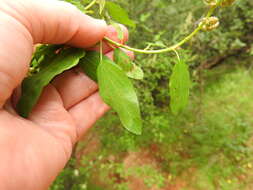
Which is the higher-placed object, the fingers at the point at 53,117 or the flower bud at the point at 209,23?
the flower bud at the point at 209,23

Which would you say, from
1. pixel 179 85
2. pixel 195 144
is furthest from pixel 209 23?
pixel 195 144

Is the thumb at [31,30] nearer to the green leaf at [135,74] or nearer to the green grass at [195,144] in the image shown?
the green leaf at [135,74]

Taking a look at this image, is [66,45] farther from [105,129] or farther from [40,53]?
[105,129]

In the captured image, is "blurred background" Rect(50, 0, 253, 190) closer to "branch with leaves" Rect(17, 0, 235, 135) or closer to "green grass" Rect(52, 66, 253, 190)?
"green grass" Rect(52, 66, 253, 190)

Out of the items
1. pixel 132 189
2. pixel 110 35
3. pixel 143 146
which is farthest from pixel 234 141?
pixel 110 35

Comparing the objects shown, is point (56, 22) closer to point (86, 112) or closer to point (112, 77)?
point (112, 77)

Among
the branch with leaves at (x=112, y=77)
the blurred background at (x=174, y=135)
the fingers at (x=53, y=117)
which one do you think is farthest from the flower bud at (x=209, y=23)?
the blurred background at (x=174, y=135)
